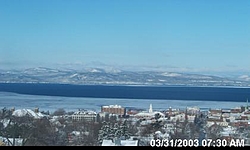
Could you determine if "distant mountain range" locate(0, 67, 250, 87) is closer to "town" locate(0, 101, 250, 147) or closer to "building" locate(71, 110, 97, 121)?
"town" locate(0, 101, 250, 147)

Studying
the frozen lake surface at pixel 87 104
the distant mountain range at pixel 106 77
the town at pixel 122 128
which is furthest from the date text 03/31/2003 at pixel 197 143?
the distant mountain range at pixel 106 77

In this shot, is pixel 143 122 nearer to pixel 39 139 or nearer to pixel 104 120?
pixel 104 120

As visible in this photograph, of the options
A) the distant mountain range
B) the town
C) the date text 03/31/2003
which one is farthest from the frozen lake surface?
the date text 03/31/2003

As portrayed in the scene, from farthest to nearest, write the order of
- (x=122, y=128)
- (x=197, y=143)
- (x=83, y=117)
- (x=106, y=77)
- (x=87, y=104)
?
(x=106, y=77) → (x=87, y=104) → (x=83, y=117) → (x=122, y=128) → (x=197, y=143)

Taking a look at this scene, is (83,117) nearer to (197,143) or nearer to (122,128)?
(122,128)

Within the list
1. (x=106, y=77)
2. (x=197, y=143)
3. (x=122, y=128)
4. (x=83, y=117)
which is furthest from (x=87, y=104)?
(x=197, y=143)

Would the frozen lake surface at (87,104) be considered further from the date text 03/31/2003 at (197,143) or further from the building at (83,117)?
the date text 03/31/2003 at (197,143)

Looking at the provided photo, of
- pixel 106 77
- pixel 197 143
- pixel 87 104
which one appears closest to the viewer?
pixel 197 143

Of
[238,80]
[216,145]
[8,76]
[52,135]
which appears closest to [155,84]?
[238,80]
